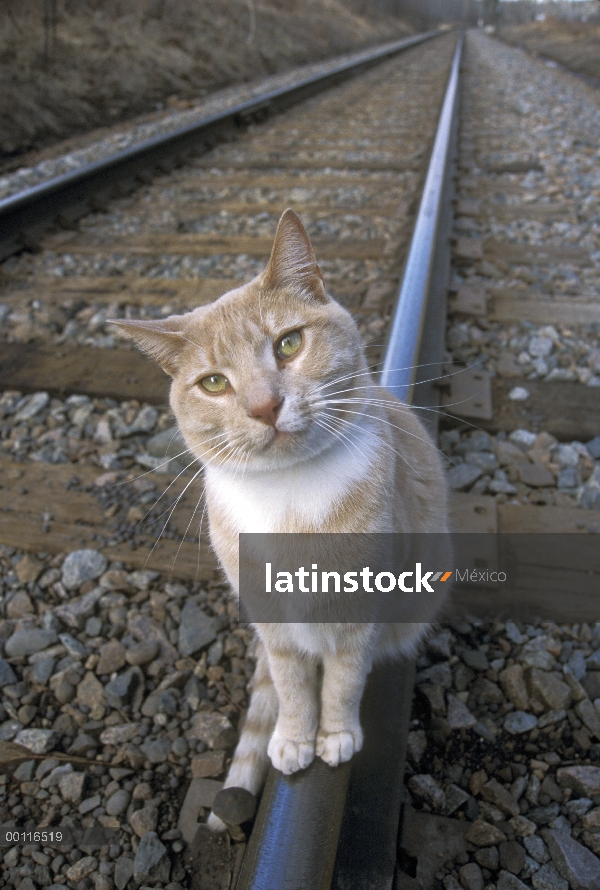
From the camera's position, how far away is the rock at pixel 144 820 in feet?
5.15

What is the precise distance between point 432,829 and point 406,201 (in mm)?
4354

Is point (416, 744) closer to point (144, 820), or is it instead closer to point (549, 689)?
point (549, 689)

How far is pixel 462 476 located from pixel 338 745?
1247 millimetres

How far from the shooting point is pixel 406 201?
16.1ft

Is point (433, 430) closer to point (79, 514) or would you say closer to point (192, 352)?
point (192, 352)

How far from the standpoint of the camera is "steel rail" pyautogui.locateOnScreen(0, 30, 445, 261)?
4402 mm

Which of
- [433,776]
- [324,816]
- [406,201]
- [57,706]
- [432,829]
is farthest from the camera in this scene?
[406,201]

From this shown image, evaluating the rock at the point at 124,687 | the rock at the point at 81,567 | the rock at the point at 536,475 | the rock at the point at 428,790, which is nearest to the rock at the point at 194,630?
the rock at the point at 124,687

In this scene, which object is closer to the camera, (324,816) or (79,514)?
(324,816)

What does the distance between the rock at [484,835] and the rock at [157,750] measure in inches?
30.9

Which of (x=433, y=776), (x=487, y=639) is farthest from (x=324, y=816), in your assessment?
(x=487, y=639)

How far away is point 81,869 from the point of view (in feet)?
4.92

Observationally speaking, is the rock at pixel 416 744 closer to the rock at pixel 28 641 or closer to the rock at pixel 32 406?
the rock at pixel 28 641

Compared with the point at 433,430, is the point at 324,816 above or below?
below
